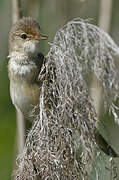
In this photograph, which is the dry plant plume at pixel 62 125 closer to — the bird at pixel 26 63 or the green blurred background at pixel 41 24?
the bird at pixel 26 63

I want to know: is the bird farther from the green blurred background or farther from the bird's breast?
the green blurred background

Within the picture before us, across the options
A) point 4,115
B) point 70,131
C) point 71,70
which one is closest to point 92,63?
point 71,70

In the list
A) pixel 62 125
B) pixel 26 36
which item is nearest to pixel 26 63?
pixel 26 36

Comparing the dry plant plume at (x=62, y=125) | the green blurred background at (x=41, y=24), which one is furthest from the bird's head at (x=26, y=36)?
the dry plant plume at (x=62, y=125)

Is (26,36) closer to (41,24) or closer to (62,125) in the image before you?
(41,24)

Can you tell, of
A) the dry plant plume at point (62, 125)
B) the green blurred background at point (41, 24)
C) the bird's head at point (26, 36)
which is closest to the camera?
the dry plant plume at point (62, 125)

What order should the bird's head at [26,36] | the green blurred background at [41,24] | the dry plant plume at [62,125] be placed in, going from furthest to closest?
1. the green blurred background at [41,24]
2. the bird's head at [26,36]
3. the dry plant plume at [62,125]

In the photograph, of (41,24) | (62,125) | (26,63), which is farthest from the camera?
(41,24)
